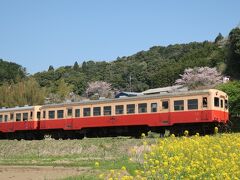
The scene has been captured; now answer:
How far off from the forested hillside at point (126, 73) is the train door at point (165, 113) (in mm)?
30953

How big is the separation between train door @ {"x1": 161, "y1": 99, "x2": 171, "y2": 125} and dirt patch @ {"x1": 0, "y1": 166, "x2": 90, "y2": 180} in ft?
33.2

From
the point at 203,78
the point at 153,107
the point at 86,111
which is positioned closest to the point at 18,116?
the point at 86,111

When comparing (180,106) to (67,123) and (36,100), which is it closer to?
(67,123)

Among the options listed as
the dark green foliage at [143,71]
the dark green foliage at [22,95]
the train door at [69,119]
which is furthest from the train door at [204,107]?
the dark green foliage at [143,71]

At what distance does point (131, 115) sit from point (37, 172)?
1187 cm

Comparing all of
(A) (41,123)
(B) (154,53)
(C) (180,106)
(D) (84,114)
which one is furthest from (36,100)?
(B) (154,53)

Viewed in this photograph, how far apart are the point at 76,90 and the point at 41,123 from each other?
61.1 m

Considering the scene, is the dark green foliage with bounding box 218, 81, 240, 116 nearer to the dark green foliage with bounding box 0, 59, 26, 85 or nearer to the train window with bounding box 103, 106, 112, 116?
the train window with bounding box 103, 106, 112, 116

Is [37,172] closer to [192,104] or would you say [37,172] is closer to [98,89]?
[192,104]

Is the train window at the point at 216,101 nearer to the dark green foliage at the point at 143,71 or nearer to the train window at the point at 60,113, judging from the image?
the train window at the point at 60,113

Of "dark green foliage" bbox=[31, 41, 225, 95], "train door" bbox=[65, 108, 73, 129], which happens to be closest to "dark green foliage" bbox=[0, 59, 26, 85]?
"dark green foliage" bbox=[31, 41, 225, 95]

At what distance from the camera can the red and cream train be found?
23.5 metres

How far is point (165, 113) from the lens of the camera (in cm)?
2414

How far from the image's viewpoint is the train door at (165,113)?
2402cm
